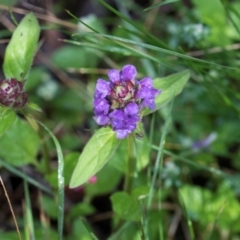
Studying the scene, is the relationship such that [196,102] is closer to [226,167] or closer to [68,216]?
[226,167]

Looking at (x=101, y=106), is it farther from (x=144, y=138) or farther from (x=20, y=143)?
(x=20, y=143)

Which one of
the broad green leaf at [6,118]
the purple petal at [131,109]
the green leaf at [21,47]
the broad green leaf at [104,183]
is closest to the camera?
the purple petal at [131,109]

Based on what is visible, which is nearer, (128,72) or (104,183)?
(128,72)

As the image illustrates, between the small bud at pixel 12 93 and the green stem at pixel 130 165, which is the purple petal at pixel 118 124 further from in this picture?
the small bud at pixel 12 93

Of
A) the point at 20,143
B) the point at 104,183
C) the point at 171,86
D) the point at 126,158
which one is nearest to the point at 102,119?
the point at 171,86

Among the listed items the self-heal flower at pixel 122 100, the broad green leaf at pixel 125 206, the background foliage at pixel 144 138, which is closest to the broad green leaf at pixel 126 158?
the background foliage at pixel 144 138
